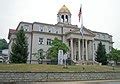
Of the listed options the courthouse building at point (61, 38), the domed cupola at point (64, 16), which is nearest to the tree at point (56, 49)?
the courthouse building at point (61, 38)

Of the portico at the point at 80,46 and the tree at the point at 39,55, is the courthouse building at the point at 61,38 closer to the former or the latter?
the portico at the point at 80,46

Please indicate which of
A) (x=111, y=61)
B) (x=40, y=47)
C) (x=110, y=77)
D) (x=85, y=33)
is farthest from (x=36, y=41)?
(x=110, y=77)

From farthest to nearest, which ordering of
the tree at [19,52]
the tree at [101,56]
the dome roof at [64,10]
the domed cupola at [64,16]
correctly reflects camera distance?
the dome roof at [64,10], the domed cupola at [64,16], the tree at [101,56], the tree at [19,52]

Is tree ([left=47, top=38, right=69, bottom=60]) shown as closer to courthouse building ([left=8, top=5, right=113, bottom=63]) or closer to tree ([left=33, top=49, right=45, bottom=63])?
tree ([left=33, top=49, right=45, bottom=63])

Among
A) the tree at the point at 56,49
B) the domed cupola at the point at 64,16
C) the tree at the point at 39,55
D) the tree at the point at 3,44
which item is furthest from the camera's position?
the tree at the point at 3,44

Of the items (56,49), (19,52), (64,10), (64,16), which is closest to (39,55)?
(56,49)

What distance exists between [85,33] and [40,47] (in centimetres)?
1466

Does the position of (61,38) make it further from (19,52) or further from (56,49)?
(19,52)

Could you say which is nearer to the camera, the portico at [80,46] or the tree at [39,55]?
the tree at [39,55]

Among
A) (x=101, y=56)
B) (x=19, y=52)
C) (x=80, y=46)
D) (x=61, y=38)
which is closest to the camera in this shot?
(x=19, y=52)

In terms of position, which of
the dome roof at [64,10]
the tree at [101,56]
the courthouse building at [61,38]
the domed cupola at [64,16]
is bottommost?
the tree at [101,56]

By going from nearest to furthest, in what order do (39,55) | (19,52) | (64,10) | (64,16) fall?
(19,52), (39,55), (64,16), (64,10)

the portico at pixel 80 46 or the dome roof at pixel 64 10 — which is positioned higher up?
the dome roof at pixel 64 10

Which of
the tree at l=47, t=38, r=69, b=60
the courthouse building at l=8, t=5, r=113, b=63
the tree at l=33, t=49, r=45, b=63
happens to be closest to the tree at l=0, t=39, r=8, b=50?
the courthouse building at l=8, t=5, r=113, b=63
